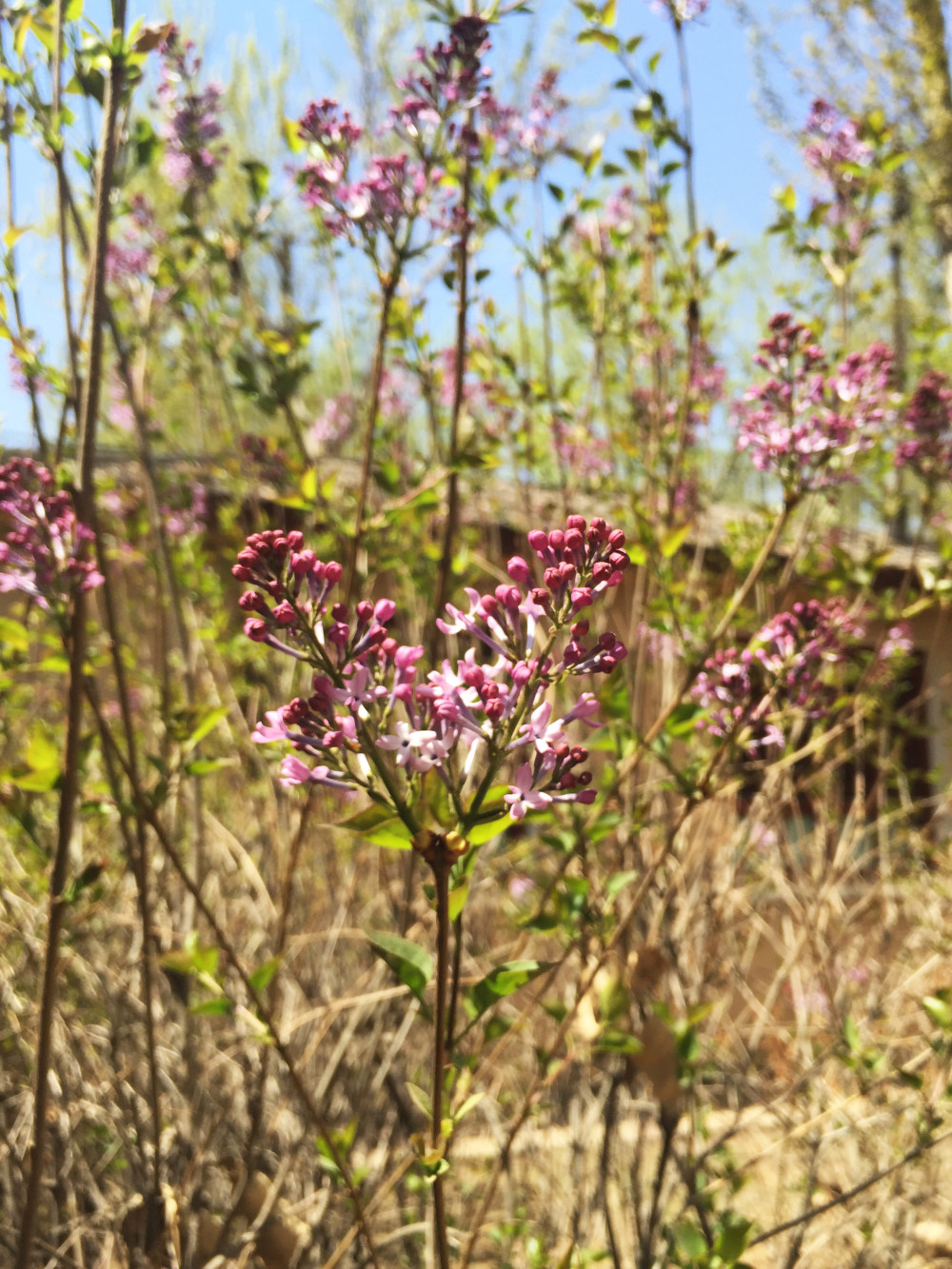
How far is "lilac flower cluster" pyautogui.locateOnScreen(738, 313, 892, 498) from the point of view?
159 centimetres

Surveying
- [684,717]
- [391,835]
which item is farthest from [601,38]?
[391,835]

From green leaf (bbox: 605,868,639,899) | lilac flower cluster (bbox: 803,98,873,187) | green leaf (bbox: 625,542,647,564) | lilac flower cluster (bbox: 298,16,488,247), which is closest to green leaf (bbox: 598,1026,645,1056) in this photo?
green leaf (bbox: 605,868,639,899)

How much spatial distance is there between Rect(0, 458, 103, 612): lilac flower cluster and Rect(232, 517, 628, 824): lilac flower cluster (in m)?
0.54

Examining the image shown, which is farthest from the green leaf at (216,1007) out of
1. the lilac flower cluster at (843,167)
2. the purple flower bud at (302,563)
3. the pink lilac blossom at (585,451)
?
the lilac flower cluster at (843,167)

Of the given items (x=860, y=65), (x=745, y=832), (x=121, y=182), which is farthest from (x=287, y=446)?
(x=860, y=65)

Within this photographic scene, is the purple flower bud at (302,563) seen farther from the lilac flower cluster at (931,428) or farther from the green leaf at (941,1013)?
the lilac flower cluster at (931,428)

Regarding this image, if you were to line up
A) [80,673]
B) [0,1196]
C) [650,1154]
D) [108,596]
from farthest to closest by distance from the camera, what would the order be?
[650,1154], [0,1196], [108,596], [80,673]

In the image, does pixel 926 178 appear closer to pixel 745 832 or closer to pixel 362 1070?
pixel 745 832

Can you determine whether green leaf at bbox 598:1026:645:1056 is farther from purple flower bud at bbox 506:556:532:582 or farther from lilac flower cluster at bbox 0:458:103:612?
lilac flower cluster at bbox 0:458:103:612

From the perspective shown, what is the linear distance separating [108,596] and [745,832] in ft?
6.67

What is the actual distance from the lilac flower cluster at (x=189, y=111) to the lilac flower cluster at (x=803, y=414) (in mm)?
1507

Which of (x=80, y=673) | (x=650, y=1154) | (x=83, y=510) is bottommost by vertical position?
(x=650, y=1154)

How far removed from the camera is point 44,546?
1.25m

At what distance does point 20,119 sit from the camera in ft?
5.50
